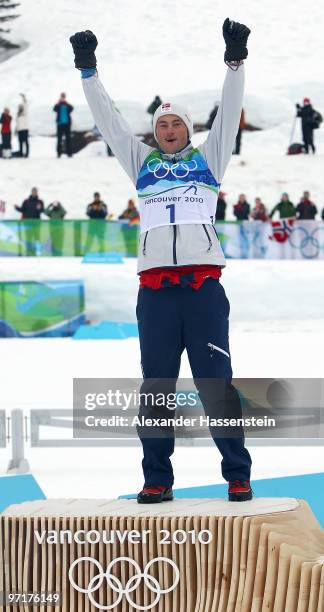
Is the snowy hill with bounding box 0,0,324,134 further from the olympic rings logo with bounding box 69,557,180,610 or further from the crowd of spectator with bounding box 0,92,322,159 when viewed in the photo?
the olympic rings logo with bounding box 69,557,180,610

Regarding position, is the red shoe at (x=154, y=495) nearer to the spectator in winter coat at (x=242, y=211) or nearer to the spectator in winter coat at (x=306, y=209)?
the spectator in winter coat at (x=306, y=209)

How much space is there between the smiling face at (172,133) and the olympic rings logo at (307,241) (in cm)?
1525

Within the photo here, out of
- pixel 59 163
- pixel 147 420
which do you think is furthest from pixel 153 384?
pixel 59 163

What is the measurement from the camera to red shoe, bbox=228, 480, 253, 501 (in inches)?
138

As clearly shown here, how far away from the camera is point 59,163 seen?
28156 millimetres


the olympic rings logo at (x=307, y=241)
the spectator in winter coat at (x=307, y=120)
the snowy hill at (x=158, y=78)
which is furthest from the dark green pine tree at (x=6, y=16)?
the olympic rings logo at (x=307, y=241)

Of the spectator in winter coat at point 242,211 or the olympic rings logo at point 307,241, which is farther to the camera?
the spectator in winter coat at point 242,211

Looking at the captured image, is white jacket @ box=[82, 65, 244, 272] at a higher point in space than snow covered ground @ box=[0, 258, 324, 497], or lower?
higher

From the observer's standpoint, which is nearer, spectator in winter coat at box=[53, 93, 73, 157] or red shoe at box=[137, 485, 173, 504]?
red shoe at box=[137, 485, 173, 504]

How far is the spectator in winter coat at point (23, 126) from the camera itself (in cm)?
2536

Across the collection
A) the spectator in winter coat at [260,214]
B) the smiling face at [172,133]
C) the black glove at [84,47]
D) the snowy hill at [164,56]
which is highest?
the snowy hill at [164,56]

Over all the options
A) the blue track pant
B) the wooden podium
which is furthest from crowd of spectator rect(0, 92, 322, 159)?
the wooden podium

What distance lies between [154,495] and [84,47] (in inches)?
63.0

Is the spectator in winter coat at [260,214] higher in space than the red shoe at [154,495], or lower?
higher
